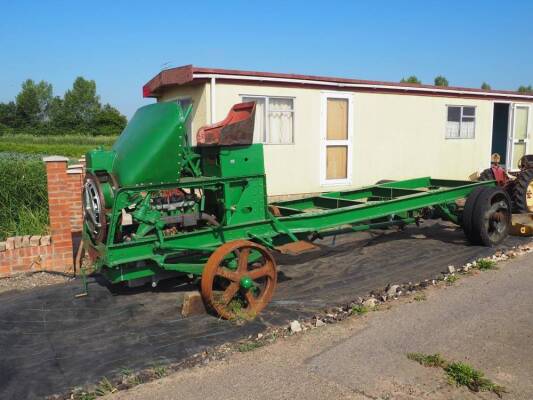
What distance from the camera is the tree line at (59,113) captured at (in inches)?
2788

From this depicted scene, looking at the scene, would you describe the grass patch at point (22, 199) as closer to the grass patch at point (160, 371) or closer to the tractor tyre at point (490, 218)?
the grass patch at point (160, 371)

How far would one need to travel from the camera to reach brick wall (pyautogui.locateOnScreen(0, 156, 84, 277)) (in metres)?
6.38

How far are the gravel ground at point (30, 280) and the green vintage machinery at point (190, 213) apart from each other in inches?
50.5

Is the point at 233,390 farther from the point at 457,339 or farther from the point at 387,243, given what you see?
the point at 387,243

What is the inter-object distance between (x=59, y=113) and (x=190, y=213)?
3591 inches

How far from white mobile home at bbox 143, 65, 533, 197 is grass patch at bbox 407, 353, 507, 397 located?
6.75 meters

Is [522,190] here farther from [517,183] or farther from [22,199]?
[22,199]

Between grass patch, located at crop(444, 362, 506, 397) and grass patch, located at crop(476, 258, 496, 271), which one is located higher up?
grass patch, located at crop(476, 258, 496, 271)

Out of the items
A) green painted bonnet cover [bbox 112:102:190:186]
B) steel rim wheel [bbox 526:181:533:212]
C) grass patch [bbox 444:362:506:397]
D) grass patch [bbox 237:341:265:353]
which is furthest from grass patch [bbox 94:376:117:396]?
steel rim wheel [bbox 526:181:533:212]

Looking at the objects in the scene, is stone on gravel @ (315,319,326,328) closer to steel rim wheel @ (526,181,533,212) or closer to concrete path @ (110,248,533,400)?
concrete path @ (110,248,533,400)

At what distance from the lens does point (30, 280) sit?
6.27m

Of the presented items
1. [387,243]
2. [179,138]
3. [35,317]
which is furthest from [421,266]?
[35,317]

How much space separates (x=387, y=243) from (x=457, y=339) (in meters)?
3.63

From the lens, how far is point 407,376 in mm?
3693
